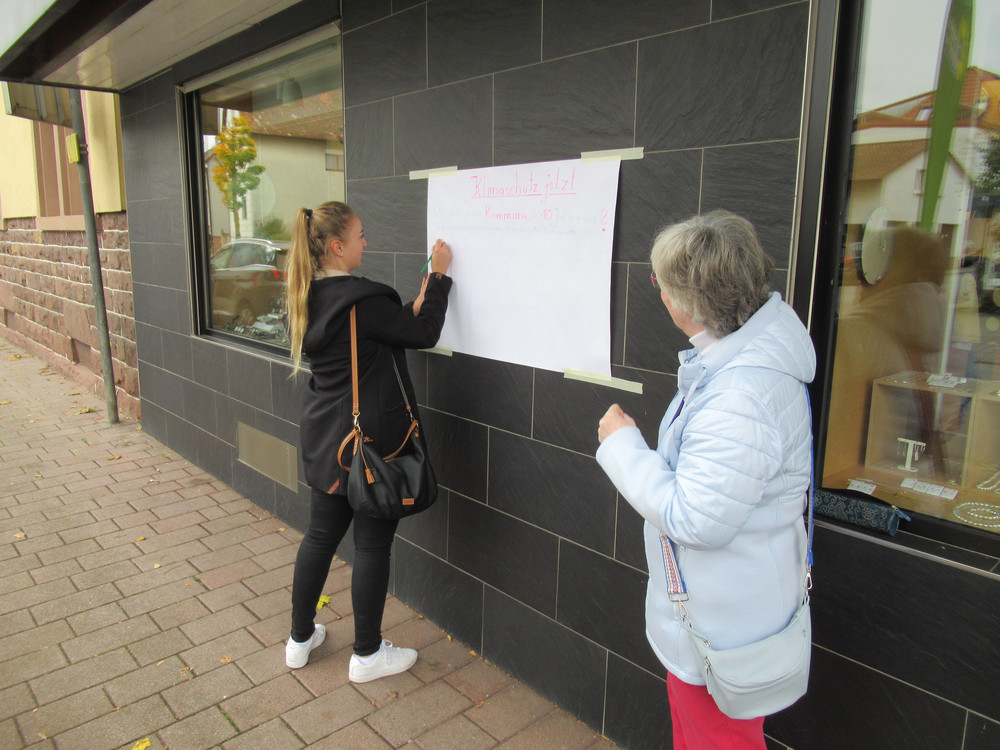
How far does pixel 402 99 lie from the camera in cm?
318

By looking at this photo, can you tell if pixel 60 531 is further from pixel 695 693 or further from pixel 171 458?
pixel 695 693

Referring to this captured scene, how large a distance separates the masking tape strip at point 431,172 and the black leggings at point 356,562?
1.40 meters

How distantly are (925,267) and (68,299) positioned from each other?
982cm

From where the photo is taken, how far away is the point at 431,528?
11.1 ft

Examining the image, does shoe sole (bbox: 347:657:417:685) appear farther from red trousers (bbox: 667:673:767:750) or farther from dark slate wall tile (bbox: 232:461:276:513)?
dark slate wall tile (bbox: 232:461:276:513)

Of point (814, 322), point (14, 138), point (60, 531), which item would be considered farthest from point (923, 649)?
point (14, 138)

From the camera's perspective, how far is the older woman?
1435 millimetres

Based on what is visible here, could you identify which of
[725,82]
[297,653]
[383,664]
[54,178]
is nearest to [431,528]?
[383,664]

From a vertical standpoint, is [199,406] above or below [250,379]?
below

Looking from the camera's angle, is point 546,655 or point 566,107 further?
point 546,655

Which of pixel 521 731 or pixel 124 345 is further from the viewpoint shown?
pixel 124 345

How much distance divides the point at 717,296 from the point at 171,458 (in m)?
5.47

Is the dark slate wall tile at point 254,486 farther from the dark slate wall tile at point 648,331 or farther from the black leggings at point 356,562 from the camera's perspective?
the dark slate wall tile at point 648,331

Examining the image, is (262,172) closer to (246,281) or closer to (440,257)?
(246,281)
